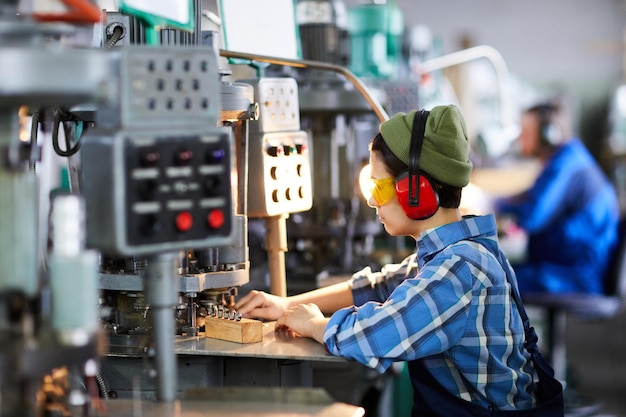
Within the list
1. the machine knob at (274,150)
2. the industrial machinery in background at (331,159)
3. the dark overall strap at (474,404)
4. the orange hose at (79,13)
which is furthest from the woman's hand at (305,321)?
the industrial machinery in background at (331,159)

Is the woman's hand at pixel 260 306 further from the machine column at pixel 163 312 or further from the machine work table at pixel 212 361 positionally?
the machine column at pixel 163 312

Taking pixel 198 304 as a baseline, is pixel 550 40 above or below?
above

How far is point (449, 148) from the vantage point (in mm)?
2137

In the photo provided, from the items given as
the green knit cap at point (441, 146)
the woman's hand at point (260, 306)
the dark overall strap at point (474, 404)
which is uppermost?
the green knit cap at point (441, 146)

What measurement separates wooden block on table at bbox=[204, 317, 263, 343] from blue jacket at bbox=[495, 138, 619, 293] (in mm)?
2896

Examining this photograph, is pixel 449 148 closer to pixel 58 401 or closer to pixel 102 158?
pixel 102 158

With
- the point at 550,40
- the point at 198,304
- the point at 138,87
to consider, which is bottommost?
the point at 198,304

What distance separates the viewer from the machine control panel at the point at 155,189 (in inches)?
60.0

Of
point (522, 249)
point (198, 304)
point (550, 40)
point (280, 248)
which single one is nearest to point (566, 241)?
point (522, 249)

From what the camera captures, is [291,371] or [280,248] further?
[280,248]

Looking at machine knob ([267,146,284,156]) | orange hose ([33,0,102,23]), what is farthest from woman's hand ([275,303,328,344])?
orange hose ([33,0,102,23])

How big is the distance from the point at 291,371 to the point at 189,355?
0.87ft

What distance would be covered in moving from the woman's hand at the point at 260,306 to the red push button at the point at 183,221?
81 cm

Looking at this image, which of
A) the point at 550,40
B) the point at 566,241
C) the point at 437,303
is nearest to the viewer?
the point at 437,303
